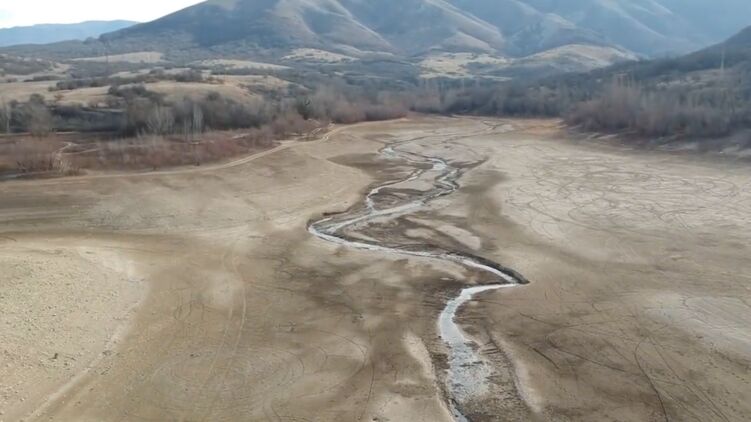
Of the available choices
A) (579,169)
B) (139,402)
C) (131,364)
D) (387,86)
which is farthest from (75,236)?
(387,86)

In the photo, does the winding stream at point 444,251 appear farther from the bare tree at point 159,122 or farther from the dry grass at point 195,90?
the dry grass at point 195,90

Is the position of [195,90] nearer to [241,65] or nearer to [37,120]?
[37,120]

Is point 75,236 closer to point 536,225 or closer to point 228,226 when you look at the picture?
point 228,226

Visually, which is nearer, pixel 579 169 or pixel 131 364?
pixel 131 364

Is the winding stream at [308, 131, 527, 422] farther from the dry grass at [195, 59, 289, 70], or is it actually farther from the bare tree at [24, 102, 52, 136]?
the dry grass at [195, 59, 289, 70]

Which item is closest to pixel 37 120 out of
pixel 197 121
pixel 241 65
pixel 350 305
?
pixel 197 121

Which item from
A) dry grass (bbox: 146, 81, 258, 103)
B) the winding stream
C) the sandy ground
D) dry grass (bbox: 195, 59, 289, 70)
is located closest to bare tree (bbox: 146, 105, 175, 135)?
dry grass (bbox: 146, 81, 258, 103)

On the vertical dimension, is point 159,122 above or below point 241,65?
below

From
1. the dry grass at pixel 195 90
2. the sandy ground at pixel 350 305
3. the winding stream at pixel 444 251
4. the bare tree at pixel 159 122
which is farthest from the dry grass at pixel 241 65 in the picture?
the sandy ground at pixel 350 305
